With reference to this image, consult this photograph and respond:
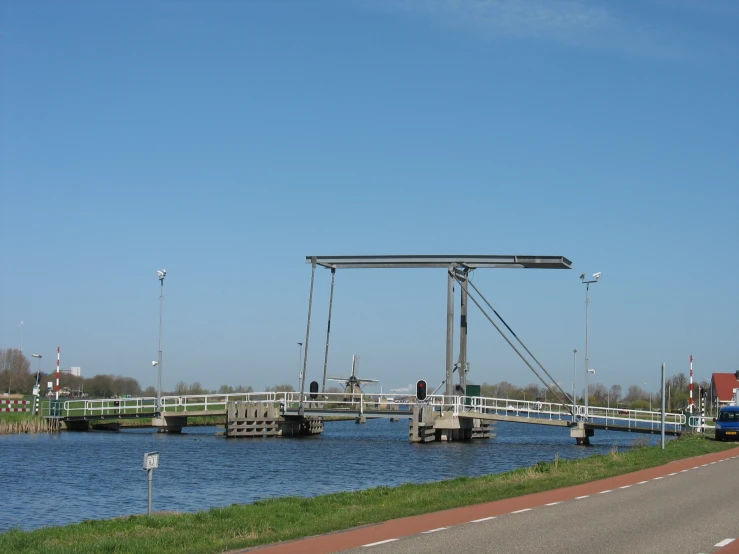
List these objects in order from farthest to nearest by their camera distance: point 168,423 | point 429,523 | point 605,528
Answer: point 168,423 → point 429,523 → point 605,528

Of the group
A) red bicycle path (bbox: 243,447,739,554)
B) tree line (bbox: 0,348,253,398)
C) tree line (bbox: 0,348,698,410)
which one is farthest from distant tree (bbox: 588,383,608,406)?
red bicycle path (bbox: 243,447,739,554)

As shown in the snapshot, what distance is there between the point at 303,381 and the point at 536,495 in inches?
1210

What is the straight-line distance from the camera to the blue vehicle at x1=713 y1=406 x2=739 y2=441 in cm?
3941

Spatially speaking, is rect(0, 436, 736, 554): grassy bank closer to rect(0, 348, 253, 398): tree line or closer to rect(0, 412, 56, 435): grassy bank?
rect(0, 412, 56, 435): grassy bank

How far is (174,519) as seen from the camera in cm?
1496

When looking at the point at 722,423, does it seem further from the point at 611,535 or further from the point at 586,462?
the point at 611,535

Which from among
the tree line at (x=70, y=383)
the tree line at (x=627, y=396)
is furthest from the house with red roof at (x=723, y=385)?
the tree line at (x=70, y=383)

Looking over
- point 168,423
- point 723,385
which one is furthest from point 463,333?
point 723,385

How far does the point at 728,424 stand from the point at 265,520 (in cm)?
3115

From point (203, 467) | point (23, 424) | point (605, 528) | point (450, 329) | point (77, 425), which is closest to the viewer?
point (605, 528)

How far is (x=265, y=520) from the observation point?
14.9 m

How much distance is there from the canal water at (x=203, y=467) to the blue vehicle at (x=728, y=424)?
5.59 metres

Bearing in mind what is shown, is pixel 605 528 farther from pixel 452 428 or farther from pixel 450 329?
pixel 452 428

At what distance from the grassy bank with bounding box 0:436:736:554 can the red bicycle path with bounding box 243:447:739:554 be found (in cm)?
38
